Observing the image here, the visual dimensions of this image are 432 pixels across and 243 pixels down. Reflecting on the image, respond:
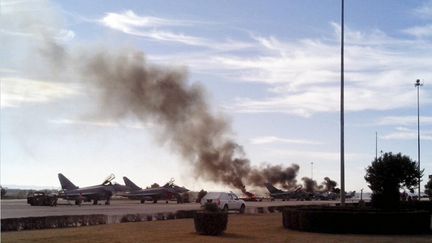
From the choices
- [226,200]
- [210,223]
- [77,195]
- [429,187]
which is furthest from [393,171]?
[210,223]

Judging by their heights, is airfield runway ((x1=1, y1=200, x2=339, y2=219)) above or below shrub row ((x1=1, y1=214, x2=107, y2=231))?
below

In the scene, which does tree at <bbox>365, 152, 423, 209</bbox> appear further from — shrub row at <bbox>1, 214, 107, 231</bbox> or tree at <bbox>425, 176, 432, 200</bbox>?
shrub row at <bbox>1, 214, 107, 231</bbox>

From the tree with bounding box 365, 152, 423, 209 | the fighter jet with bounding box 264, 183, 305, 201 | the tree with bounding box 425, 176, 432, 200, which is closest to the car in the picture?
the tree with bounding box 365, 152, 423, 209

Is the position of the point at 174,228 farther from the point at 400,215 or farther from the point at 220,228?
the point at 400,215

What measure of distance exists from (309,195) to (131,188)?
3820 cm

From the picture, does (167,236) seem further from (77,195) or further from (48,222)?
(77,195)

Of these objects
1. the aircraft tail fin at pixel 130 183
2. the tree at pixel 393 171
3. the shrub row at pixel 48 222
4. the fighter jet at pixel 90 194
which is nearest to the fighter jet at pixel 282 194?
the aircraft tail fin at pixel 130 183

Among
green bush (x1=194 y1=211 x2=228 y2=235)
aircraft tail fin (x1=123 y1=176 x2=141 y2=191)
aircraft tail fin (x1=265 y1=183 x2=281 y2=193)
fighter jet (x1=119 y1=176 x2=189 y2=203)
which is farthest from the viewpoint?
aircraft tail fin (x1=265 y1=183 x2=281 y2=193)

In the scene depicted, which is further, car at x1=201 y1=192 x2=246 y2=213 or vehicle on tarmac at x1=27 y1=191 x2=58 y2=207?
vehicle on tarmac at x1=27 y1=191 x2=58 y2=207

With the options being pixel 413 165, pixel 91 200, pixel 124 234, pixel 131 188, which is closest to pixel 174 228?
pixel 124 234

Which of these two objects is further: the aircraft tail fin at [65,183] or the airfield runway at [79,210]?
the aircraft tail fin at [65,183]

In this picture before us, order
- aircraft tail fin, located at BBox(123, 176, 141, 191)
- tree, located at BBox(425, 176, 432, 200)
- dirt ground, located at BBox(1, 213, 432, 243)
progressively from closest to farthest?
dirt ground, located at BBox(1, 213, 432, 243)
tree, located at BBox(425, 176, 432, 200)
aircraft tail fin, located at BBox(123, 176, 141, 191)

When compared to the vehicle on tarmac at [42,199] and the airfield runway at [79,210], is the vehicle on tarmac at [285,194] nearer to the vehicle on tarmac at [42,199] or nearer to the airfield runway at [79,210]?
the airfield runway at [79,210]

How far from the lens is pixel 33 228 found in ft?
75.6
